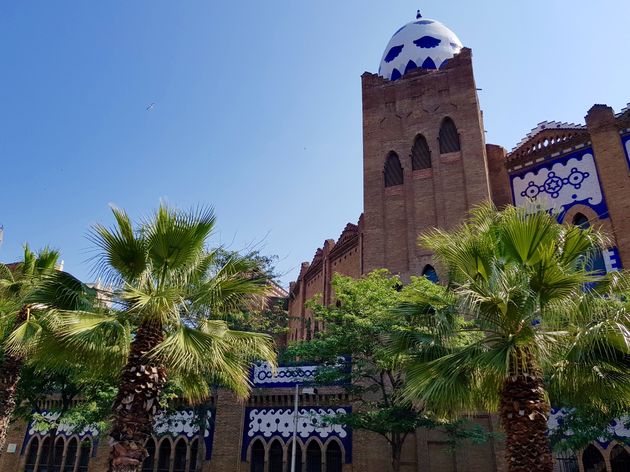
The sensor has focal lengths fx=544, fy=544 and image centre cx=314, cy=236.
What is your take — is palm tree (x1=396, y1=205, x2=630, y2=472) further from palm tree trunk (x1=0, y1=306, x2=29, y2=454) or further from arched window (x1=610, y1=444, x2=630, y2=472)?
arched window (x1=610, y1=444, x2=630, y2=472)

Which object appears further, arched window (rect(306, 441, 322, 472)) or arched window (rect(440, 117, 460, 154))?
arched window (rect(440, 117, 460, 154))

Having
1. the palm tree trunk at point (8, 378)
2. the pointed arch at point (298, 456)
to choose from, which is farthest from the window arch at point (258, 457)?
the palm tree trunk at point (8, 378)

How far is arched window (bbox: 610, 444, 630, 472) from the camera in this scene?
576 inches

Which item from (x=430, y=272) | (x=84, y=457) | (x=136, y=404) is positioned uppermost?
(x=430, y=272)

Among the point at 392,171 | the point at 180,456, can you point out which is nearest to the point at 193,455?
the point at 180,456

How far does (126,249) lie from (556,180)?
15.9 m

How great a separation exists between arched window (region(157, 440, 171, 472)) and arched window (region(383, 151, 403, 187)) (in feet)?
43.1

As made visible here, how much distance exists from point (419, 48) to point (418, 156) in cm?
602

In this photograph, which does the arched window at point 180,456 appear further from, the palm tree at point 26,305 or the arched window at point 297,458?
the palm tree at point 26,305

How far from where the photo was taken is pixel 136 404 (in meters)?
7.26

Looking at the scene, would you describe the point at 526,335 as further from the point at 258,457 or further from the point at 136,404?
the point at 258,457

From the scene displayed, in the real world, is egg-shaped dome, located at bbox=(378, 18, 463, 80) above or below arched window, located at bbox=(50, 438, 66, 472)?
above

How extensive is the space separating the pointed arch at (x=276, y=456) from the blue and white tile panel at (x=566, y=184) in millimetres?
11864

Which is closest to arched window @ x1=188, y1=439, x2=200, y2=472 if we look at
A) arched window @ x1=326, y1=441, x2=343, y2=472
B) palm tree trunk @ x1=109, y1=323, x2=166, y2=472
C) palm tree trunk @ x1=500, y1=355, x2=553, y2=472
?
arched window @ x1=326, y1=441, x2=343, y2=472
